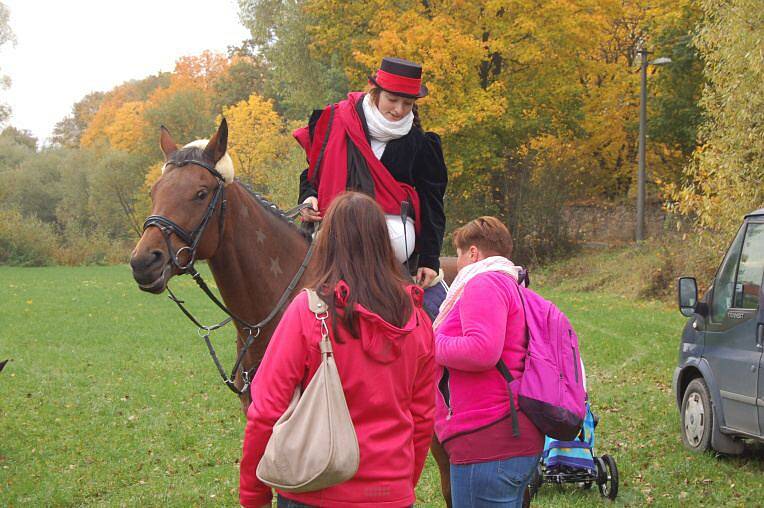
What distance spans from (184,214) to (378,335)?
2.09 metres

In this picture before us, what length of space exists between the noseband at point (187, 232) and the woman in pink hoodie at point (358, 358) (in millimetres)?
1758

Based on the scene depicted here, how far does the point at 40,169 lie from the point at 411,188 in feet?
213

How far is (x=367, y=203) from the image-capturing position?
328cm

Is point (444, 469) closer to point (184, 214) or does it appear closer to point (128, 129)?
point (184, 214)

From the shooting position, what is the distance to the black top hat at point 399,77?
5070mm

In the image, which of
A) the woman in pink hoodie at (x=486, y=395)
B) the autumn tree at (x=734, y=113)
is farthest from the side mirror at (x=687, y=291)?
the autumn tree at (x=734, y=113)

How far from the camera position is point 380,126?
5.25m

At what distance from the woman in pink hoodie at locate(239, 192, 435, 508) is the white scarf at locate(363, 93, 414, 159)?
2017 mm

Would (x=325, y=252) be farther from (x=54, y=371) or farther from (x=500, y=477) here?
(x=54, y=371)

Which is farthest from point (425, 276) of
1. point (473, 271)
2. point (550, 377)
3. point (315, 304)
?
point (315, 304)

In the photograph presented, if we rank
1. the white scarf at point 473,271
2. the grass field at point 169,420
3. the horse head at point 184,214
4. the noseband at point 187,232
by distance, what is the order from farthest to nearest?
the grass field at point 169,420 < the noseband at point 187,232 < the horse head at point 184,214 < the white scarf at point 473,271

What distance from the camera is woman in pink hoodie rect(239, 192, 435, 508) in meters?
3.07

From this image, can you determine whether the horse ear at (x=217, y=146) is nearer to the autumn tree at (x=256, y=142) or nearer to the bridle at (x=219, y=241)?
the bridle at (x=219, y=241)

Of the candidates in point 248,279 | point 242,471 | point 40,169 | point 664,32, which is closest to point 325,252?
point 242,471
